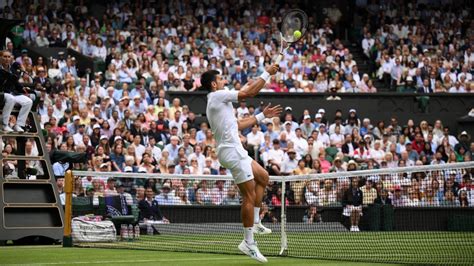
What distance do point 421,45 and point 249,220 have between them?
81.5 ft

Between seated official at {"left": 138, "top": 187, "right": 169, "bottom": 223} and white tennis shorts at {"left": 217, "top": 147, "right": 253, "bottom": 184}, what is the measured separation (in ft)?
20.5

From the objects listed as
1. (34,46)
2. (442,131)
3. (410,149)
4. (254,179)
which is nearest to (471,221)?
(254,179)

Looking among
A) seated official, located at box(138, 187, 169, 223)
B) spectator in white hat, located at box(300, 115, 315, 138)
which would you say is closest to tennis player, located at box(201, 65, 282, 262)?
seated official, located at box(138, 187, 169, 223)

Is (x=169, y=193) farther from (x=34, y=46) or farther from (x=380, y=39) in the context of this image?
(x=380, y=39)

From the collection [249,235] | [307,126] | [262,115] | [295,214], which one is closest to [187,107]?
[307,126]

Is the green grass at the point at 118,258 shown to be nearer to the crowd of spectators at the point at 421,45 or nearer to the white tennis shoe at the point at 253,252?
the white tennis shoe at the point at 253,252

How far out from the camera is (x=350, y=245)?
594 inches

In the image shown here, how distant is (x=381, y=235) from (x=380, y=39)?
1988 cm

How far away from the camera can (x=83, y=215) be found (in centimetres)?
1766

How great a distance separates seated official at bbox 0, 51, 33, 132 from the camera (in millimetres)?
16156

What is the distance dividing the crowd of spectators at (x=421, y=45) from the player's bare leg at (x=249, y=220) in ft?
68.7

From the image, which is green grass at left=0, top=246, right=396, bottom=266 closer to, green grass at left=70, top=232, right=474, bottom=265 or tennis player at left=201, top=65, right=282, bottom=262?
green grass at left=70, top=232, right=474, bottom=265

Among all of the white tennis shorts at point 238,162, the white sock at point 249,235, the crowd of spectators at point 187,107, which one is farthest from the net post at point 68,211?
the white sock at point 249,235

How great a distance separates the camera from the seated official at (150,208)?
18.3 metres
